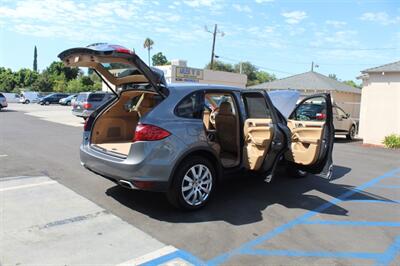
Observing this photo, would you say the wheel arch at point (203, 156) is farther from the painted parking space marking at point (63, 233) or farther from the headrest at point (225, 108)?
the headrest at point (225, 108)

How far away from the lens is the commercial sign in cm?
3244

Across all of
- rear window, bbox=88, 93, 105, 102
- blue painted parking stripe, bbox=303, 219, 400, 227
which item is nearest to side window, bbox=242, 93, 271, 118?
blue painted parking stripe, bbox=303, 219, 400, 227

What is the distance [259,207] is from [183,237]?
62.0 inches

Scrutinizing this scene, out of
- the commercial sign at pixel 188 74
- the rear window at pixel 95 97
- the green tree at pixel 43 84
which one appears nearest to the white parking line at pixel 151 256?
the rear window at pixel 95 97

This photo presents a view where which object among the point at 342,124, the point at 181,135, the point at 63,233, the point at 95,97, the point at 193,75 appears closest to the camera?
the point at 63,233

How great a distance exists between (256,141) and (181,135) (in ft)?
4.37

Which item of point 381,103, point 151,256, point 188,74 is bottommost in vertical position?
point 151,256

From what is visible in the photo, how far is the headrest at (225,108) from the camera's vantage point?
232 inches

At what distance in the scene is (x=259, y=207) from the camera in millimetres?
5199

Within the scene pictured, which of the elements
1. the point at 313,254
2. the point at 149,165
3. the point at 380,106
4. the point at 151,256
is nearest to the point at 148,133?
the point at 149,165

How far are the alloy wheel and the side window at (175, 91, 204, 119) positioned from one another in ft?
2.34

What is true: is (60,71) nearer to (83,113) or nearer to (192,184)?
(83,113)

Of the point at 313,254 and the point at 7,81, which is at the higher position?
the point at 7,81

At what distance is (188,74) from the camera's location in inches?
1325
